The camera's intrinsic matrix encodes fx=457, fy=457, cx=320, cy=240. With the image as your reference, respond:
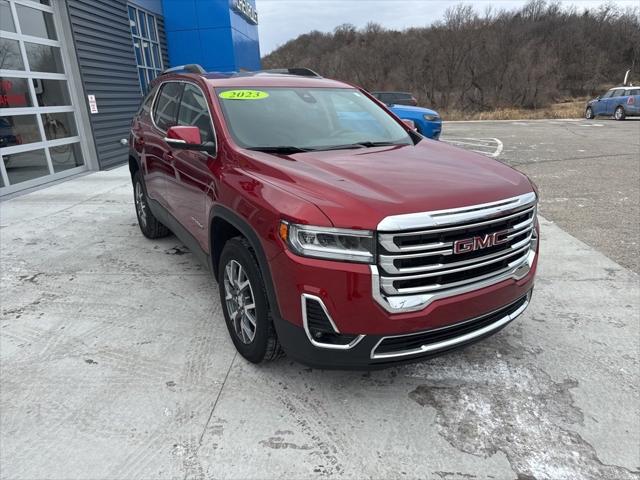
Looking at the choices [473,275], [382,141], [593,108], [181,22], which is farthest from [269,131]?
[593,108]

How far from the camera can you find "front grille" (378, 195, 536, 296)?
7.13ft

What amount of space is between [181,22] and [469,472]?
15963 millimetres

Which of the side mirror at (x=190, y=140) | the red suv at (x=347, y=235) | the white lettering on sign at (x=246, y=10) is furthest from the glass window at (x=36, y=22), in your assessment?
the white lettering on sign at (x=246, y=10)

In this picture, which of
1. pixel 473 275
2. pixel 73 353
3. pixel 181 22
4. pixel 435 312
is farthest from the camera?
pixel 181 22

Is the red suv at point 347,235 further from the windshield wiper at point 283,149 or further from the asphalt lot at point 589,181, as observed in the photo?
the asphalt lot at point 589,181

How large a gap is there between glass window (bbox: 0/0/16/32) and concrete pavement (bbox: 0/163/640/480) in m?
6.26

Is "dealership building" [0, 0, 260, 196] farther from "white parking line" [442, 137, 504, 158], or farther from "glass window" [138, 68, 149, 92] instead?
"white parking line" [442, 137, 504, 158]

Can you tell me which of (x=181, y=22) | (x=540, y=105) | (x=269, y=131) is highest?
(x=181, y=22)

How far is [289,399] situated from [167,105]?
10.2 ft

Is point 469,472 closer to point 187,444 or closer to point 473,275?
point 473,275

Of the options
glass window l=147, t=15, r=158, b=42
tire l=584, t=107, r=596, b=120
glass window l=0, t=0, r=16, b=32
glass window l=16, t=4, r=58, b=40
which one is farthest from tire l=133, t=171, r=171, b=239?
tire l=584, t=107, r=596, b=120

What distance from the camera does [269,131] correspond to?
3240 mm

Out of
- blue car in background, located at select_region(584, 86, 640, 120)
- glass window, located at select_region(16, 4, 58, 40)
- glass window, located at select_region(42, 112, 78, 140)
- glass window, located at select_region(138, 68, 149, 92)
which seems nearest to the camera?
glass window, located at select_region(16, 4, 58, 40)

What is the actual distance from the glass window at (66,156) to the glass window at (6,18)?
2.18 m
